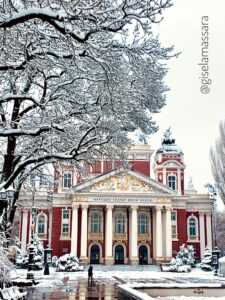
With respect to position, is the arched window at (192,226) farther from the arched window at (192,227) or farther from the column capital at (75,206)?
the column capital at (75,206)

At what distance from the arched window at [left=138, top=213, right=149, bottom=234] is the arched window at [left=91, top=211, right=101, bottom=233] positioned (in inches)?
194

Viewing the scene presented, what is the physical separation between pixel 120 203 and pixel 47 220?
10.4 meters

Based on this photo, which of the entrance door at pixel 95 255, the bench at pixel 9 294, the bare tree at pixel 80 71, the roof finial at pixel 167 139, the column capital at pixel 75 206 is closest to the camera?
the bare tree at pixel 80 71

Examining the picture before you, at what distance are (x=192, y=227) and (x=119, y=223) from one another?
948 cm

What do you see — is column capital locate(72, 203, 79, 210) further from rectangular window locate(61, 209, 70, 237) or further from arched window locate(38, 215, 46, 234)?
arched window locate(38, 215, 46, 234)

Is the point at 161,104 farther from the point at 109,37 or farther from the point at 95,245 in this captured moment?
the point at 95,245

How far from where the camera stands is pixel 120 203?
54344mm

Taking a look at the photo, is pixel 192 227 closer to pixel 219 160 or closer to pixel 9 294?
pixel 219 160

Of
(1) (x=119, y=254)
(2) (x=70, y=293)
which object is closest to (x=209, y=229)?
(1) (x=119, y=254)

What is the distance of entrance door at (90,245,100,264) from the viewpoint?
55.2 metres

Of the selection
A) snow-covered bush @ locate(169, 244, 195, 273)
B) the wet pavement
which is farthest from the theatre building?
the wet pavement

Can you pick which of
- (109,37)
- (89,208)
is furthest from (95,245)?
(109,37)

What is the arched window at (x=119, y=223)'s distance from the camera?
5672 centimetres

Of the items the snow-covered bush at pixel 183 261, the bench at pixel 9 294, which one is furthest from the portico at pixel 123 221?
the bench at pixel 9 294
